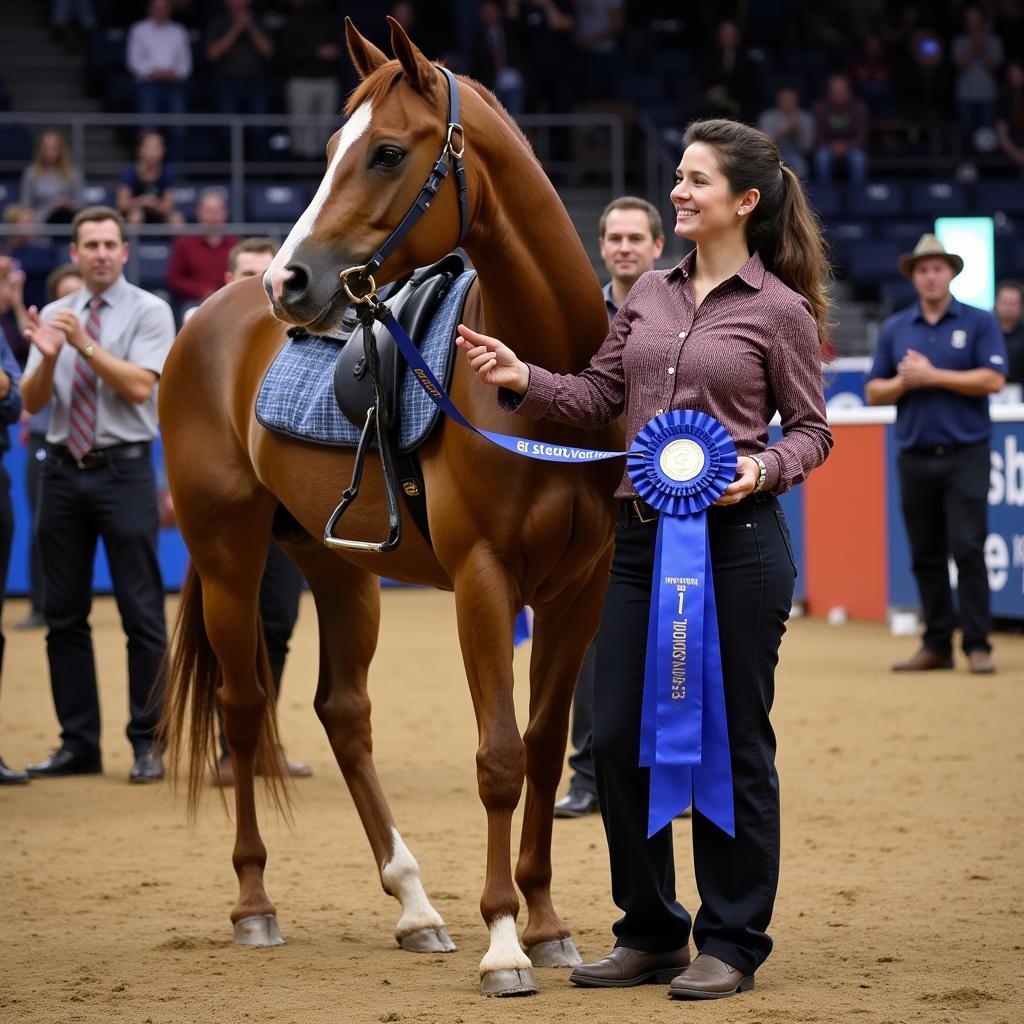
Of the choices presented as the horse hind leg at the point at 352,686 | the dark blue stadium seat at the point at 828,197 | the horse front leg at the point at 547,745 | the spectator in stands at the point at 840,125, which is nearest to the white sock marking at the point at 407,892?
the horse hind leg at the point at 352,686

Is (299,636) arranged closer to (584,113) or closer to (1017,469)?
(1017,469)

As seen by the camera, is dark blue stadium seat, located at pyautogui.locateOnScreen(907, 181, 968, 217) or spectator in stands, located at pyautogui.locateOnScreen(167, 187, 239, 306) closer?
spectator in stands, located at pyautogui.locateOnScreen(167, 187, 239, 306)

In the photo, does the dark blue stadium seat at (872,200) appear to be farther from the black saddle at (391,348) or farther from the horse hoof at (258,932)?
the horse hoof at (258,932)

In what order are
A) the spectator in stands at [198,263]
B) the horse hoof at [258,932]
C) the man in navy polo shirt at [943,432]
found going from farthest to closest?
the spectator in stands at [198,263] → the man in navy polo shirt at [943,432] → the horse hoof at [258,932]

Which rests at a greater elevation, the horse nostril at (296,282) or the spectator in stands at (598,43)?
the spectator in stands at (598,43)

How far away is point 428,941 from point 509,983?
0.61 m

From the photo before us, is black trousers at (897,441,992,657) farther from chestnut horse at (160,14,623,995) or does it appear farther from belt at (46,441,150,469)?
chestnut horse at (160,14,623,995)

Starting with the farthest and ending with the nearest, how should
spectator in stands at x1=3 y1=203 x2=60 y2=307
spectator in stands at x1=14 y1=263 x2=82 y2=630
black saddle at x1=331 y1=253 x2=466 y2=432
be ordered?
spectator in stands at x1=3 y1=203 x2=60 y2=307
spectator in stands at x1=14 y1=263 x2=82 y2=630
black saddle at x1=331 y1=253 x2=466 y2=432

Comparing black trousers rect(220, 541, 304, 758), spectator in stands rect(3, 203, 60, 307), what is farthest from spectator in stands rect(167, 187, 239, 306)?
black trousers rect(220, 541, 304, 758)

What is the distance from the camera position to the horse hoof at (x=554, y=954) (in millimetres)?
4199

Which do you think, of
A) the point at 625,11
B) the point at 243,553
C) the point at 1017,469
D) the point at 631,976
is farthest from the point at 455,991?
the point at 625,11

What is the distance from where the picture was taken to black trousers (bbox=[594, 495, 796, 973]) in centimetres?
384

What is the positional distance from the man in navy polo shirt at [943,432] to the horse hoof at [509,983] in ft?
19.6

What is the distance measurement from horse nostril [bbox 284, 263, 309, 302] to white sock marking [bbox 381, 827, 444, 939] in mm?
1785
